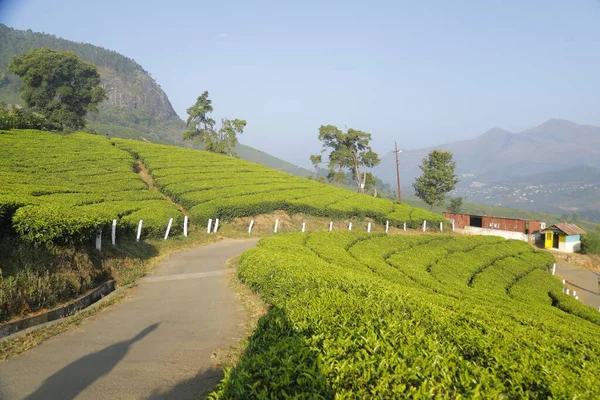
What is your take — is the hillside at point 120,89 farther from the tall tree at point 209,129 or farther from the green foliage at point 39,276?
the green foliage at point 39,276

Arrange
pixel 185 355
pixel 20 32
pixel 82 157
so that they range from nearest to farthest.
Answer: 1. pixel 185 355
2. pixel 82 157
3. pixel 20 32

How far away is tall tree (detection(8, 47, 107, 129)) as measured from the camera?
39697 mm

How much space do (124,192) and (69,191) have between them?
314 centimetres

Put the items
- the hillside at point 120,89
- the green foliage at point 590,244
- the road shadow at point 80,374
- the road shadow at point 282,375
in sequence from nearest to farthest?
the road shadow at point 282,375
the road shadow at point 80,374
the green foliage at point 590,244
the hillside at point 120,89

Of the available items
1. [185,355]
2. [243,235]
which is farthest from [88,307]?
[243,235]

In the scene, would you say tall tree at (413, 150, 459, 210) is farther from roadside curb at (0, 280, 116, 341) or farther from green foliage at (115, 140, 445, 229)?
roadside curb at (0, 280, 116, 341)

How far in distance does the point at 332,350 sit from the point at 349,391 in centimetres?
63

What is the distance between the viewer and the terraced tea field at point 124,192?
362 inches

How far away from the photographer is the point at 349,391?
3.05 metres

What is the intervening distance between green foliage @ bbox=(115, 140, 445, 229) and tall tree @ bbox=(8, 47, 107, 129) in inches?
451

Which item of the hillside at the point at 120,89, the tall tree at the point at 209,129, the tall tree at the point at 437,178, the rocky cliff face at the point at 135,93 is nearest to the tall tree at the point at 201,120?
the tall tree at the point at 209,129

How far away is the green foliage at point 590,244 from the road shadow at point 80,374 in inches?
1532

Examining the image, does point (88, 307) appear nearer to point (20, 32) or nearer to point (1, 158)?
point (1, 158)

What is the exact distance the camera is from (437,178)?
47.9m
